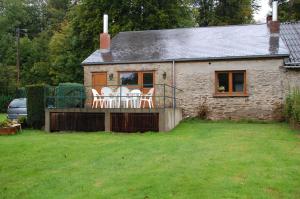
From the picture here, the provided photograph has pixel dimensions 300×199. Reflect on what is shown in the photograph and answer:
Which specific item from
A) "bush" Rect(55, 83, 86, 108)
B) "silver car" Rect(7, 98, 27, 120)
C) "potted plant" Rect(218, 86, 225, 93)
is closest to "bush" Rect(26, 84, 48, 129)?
"bush" Rect(55, 83, 86, 108)

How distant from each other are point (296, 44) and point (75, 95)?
452 inches

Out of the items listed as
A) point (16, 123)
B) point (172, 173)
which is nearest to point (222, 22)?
point (16, 123)

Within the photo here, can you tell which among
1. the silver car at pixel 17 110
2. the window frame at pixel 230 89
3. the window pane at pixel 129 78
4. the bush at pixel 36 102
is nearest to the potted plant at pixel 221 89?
the window frame at pixel 230 89

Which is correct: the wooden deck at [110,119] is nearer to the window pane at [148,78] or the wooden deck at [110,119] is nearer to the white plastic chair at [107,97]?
the white plastic chair at [107,97]

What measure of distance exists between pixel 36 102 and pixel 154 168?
422 inches

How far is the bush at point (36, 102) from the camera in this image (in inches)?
711

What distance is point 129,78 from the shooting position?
22.2 m

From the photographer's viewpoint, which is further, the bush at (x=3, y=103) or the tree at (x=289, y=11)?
the bush at (x=3, y=103)

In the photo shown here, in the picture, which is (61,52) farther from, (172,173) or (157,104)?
(172,173)

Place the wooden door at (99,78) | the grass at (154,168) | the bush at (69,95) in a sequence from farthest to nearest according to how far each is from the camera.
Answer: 1. the wooden door at (99,78)
2. the bush at (69,95)
3. the grass at (154,168)

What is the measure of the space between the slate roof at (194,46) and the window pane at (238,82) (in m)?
0.99

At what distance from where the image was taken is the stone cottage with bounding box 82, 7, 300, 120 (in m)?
20.1

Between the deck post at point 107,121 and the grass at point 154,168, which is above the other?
the deck post at point 107,121

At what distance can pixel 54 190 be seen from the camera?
7293 millimetres
